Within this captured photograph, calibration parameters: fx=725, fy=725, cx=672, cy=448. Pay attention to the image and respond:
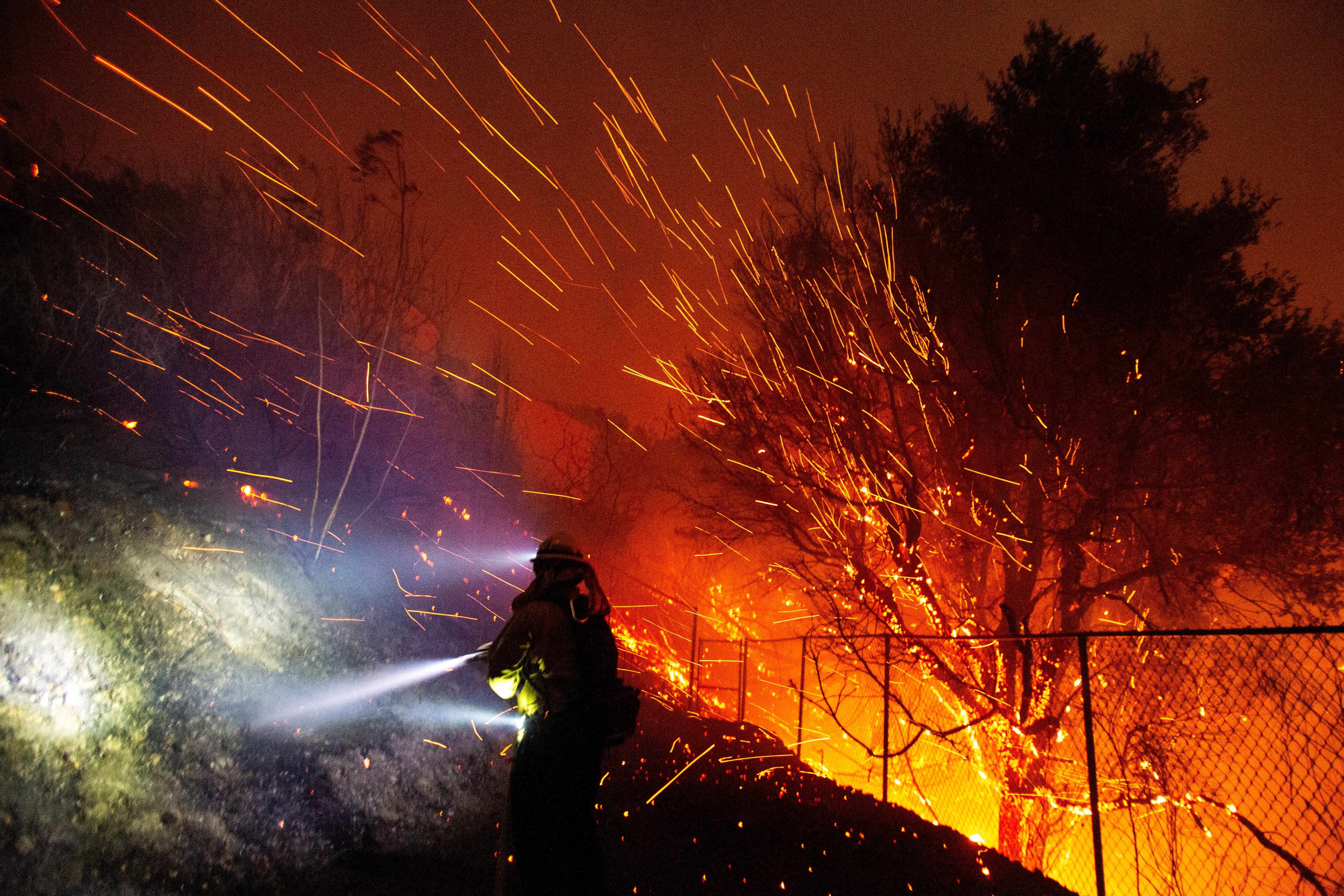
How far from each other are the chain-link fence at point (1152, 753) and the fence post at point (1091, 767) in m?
1.21

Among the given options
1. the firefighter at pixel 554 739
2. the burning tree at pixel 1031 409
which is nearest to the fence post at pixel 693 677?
the burning tree at pixel 1031 409

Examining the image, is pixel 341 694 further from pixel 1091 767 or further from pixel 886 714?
pixel 1091 767

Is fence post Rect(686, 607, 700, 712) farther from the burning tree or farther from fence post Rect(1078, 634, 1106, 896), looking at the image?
fence post Rect(1078, 634, 1106, 896)

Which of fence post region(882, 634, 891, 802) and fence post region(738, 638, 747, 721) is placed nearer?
fence post region(882, 634, 891, 802)

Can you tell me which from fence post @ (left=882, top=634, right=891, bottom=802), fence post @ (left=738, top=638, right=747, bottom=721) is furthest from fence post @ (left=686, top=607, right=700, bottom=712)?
fence post @ (left=882, top=634, right=891, bottom=802)

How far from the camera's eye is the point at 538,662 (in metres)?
3.46

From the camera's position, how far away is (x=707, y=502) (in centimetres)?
1362

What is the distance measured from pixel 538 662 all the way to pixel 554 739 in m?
0.36

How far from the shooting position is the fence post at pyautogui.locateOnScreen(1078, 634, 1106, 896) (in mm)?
4199

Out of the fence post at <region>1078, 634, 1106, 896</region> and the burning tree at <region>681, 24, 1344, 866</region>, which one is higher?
the burning tree at <region>681, 24, 1344, 866</region>

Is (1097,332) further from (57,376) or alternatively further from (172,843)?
(57,376)

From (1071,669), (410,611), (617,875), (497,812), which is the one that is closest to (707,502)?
(410,611)

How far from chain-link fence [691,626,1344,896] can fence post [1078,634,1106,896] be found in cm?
121

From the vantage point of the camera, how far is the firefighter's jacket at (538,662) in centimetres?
341
